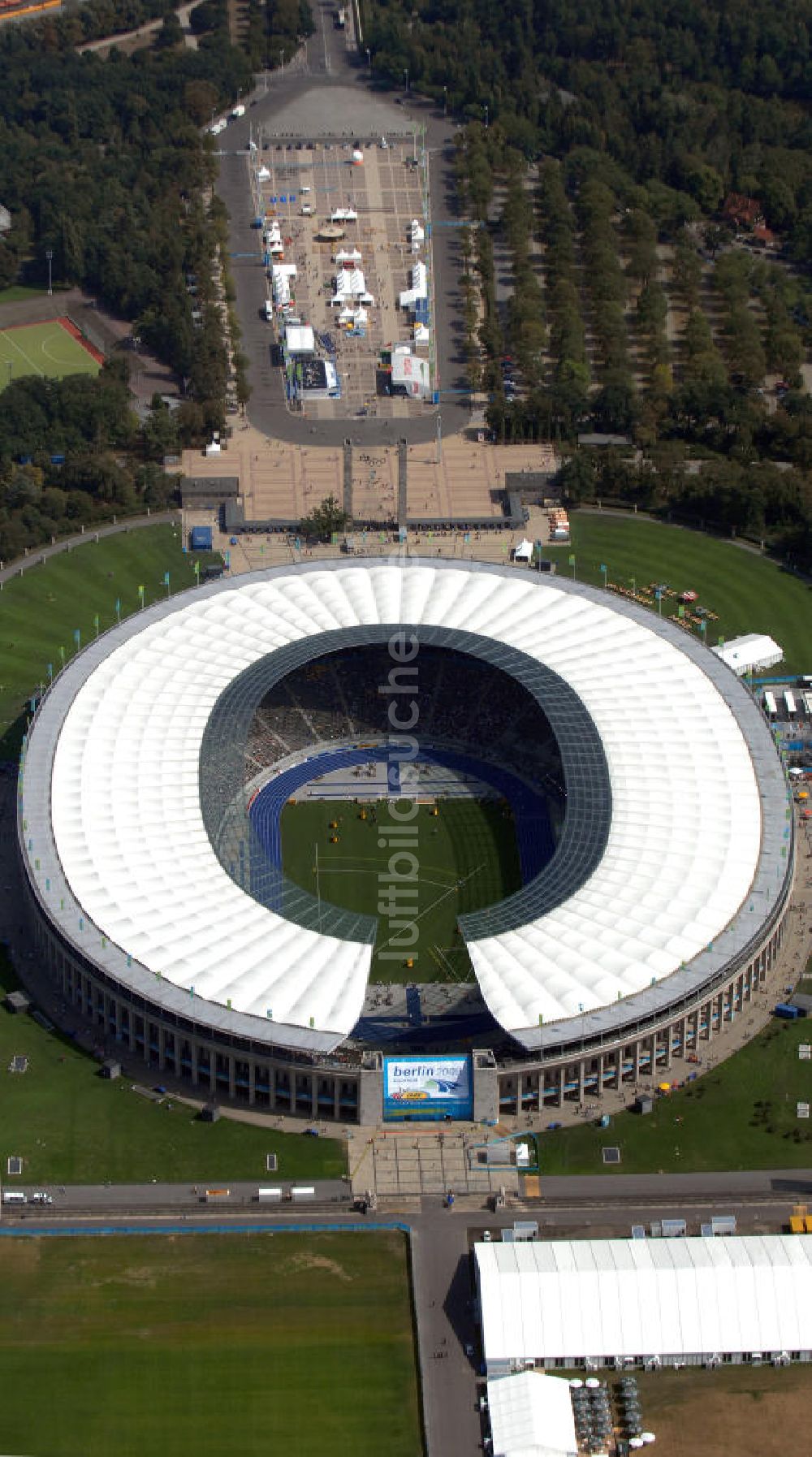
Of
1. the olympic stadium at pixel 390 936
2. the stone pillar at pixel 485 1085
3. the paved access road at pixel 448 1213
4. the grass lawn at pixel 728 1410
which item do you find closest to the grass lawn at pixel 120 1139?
the paved access road at pixel 448 1213

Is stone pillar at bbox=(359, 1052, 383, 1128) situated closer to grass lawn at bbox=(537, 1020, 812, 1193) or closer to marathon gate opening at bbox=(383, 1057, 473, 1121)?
marathon gate opening at bbox=(383, 1057, 473, 1121)

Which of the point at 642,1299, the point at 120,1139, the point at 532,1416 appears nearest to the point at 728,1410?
the point at 642,1299

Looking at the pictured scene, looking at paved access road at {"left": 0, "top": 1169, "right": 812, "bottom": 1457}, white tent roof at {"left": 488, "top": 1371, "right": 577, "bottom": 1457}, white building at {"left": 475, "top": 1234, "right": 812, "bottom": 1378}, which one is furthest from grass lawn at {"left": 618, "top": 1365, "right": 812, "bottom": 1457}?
paved access road at {"left": 0, "top": 1169, "right": 812, "bottom": 1457}

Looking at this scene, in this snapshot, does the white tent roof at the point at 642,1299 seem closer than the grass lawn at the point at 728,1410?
No

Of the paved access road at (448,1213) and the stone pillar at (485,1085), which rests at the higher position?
the stone pillar at (485,1085)

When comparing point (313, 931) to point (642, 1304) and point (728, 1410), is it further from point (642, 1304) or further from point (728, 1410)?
point (728, 1410)

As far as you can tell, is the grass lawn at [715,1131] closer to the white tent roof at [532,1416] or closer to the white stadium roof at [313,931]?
the white stadium roof at [313,931]
